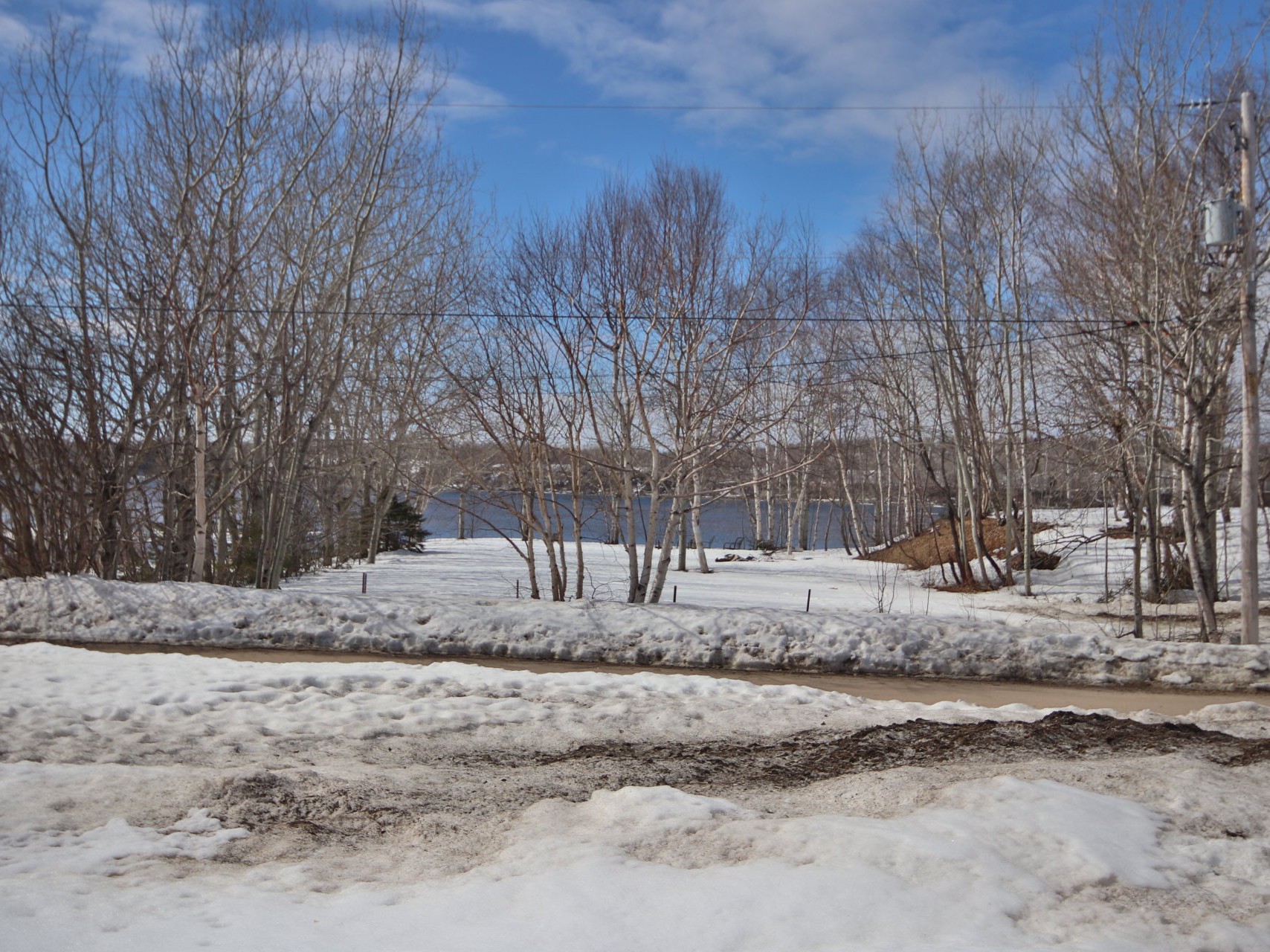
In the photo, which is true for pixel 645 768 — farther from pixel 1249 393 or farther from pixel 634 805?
pixel 1249 393

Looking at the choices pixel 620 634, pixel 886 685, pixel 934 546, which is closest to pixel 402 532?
pixel 934 546

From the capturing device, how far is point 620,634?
34.5ft

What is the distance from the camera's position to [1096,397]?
44.2 ft

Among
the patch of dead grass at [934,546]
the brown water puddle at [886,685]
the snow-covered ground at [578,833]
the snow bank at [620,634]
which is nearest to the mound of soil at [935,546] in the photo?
the patch of dead grass at [934,546]

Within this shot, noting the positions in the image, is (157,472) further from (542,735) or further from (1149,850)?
(1149,850)

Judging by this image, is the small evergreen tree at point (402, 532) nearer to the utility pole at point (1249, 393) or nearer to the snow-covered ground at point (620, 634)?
the snow-covered ground at point (620, 634)

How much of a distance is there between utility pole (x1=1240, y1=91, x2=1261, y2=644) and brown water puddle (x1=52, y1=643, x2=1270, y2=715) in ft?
4.47

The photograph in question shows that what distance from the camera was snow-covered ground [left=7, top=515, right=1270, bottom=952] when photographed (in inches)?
142

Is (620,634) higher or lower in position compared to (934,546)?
lower

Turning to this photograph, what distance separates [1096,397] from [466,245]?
1427 centimetres

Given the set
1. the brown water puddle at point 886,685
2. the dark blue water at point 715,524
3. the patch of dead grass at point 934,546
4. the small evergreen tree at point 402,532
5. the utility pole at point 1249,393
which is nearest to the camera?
the brown water puddle at point 886,685

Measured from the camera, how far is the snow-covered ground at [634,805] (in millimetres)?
3602

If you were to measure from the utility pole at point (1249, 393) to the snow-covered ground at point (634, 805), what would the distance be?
0.95 m

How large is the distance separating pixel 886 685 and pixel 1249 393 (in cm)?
504
